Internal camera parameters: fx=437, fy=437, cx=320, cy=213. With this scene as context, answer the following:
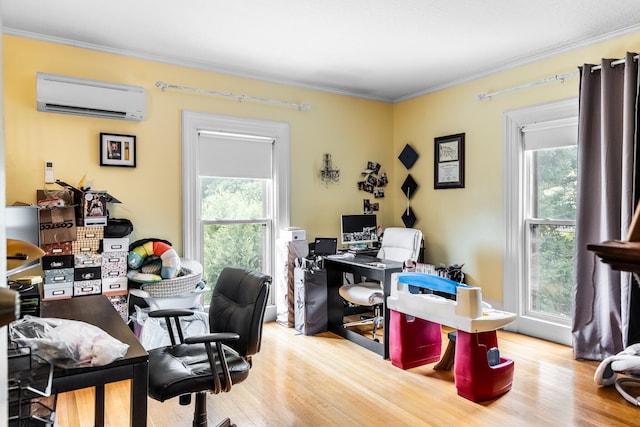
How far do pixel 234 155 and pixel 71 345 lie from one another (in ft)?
9.73

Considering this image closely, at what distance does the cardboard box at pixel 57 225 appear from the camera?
9.98ft

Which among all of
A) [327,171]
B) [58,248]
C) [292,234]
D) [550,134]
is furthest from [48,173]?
[550,134]

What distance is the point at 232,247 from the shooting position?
433 centimetres

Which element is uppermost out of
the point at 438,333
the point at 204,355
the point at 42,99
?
the point at 42,99

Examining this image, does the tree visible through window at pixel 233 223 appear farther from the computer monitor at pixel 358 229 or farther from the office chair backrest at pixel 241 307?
the office chair backrest at pixel 241 307

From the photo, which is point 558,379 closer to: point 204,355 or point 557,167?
point 557,167

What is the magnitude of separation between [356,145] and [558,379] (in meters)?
3.07

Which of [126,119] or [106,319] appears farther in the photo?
[126,119]

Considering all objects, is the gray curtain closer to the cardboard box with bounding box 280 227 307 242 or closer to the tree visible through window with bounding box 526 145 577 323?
the tree visible through window with bounding box 526 145 577 323

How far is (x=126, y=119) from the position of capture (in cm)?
366

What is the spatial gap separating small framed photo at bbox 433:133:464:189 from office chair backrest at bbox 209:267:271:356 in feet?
9.58

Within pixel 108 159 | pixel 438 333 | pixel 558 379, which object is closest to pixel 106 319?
pixel 108 159

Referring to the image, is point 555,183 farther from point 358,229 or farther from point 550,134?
point 358,229

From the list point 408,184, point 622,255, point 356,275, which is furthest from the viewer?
point 408,184
